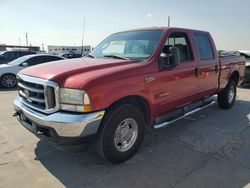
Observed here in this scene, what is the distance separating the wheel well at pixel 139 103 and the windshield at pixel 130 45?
0.69 metres

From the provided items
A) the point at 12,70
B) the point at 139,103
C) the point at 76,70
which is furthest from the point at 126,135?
the point at 12,70

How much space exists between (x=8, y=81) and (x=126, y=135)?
8.96 metres

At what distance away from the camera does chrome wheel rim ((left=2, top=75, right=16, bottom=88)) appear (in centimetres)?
1091

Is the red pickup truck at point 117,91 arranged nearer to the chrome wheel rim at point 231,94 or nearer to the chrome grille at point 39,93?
the chrome grille at point 39,93

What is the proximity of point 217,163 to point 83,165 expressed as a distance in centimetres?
194

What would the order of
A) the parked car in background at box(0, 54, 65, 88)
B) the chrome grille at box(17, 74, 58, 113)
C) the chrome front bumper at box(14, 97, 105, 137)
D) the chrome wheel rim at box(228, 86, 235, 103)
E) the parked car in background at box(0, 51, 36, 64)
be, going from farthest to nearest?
the parked car in background at box(0, 51, 36, 64)
the parked car in background at box(0, 54, 65, 88)
the chrome wheel rim at box(228, 86, 235, 103)
the chrome grille at box(17, 74, 58, 113)
the chrome front bumper at box(14, 97, 105, 137)

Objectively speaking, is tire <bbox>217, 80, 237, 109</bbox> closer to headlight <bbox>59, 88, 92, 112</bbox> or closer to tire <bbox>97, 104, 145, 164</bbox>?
tire <bbox>97, 104, 145, 164</bbox>

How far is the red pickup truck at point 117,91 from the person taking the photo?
9.97 feet

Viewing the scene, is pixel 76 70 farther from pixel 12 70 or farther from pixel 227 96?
pixel 12 70

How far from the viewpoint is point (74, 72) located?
10.8ft

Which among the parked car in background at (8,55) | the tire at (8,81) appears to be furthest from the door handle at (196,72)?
the parked car in background at (8,55)

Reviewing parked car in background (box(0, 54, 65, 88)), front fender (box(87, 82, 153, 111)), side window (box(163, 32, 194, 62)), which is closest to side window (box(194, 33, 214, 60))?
side window (box(163, 32, 194, 62))

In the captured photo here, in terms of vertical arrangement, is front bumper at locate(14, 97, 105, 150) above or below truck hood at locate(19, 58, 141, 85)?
below

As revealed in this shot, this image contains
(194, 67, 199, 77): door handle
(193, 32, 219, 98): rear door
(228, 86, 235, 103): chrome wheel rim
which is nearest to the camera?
(194, 67, 199, 77): door handle
